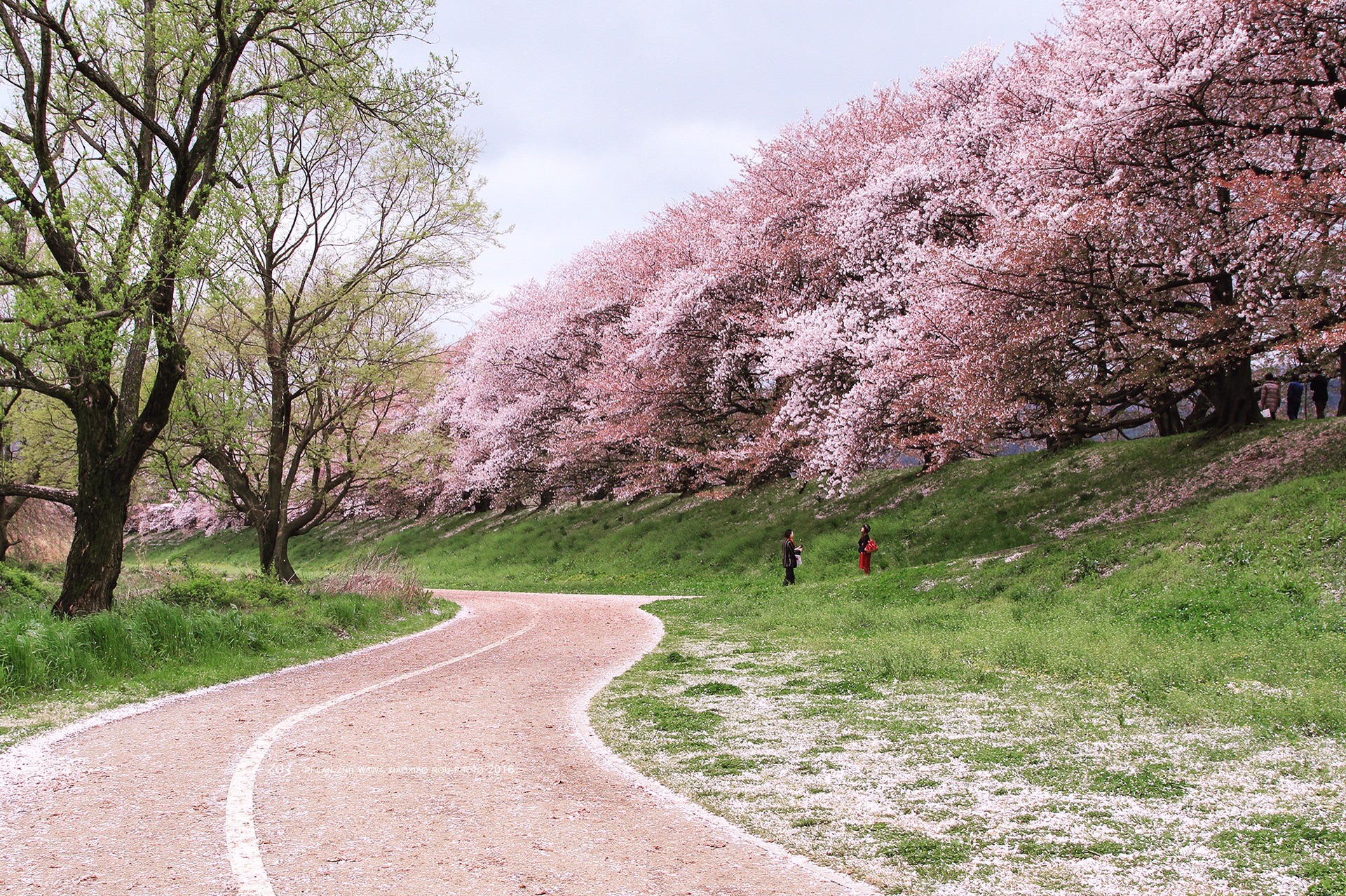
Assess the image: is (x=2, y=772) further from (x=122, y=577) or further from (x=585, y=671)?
(x=122, y=577)

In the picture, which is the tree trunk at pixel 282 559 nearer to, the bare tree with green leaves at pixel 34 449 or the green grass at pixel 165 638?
the green grass at pixel 165 638

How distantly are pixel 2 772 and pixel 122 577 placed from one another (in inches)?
655

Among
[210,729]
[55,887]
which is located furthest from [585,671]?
[55,887]

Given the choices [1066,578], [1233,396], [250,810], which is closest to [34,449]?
[250,810]

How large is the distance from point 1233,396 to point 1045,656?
43.9 feet

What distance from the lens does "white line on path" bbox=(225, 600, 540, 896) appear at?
4.92 m

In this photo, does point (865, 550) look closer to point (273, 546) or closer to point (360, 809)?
point (273, 546)

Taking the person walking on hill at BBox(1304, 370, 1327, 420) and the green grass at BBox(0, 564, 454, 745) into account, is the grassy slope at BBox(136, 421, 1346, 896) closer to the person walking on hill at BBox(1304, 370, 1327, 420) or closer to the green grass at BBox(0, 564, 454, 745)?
the person walking on hill at BBox(1304, 370, 1327, 420)

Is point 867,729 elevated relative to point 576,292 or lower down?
lower down

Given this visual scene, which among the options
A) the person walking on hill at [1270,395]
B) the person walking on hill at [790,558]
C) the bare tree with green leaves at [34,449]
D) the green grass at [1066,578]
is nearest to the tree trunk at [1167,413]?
the green grass at [1066,578]

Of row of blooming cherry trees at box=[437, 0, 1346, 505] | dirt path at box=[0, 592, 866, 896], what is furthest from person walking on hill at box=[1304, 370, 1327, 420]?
dirt path at box=[0, 592, 866, 896]

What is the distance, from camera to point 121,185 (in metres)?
15.7

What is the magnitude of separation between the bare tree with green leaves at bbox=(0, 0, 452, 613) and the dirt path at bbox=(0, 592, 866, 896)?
243 inches

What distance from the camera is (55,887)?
4855 mm
